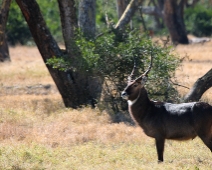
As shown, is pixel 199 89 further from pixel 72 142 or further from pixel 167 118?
pixel 167 118

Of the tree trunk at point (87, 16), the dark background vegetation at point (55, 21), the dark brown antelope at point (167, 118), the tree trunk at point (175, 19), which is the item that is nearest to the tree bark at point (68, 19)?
the tree trunk at point (87, 16)

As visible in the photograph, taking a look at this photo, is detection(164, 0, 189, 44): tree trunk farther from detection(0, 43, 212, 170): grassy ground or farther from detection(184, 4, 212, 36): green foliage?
detection(0, 43, 212, 170): grassy ground

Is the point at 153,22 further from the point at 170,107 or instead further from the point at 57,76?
the point at 170,107

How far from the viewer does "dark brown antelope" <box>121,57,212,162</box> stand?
8.01 m

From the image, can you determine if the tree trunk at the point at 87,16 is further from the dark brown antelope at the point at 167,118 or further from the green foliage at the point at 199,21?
the green foliage at the point at 199,21

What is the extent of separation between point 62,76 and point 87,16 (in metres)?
1.64

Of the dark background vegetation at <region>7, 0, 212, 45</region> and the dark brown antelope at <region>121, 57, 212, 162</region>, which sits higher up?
the dark brown antelope at <region>121, 57, 212, 162</region>

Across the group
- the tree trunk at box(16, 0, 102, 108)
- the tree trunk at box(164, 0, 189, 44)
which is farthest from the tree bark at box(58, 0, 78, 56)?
the tree trunk at box(164, 0, 189, 44)

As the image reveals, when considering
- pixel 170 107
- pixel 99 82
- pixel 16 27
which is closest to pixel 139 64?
pixel 99 82

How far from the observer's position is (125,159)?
8484 millimetres

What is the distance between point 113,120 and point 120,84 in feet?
2.48

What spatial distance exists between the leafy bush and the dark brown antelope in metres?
2.99

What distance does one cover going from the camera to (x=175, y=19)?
30406mm

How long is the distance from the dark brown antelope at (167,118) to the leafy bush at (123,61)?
2.99 m
